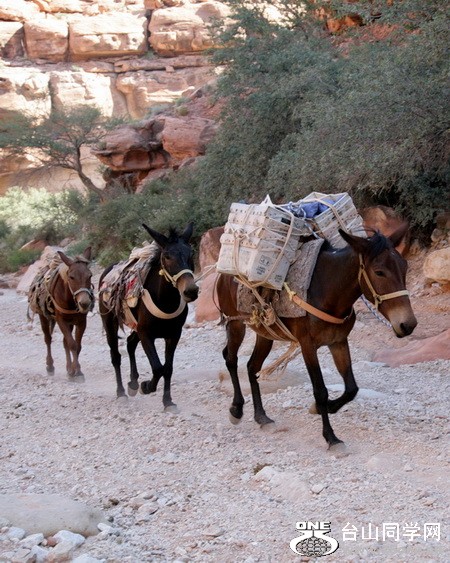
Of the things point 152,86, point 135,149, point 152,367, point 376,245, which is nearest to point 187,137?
point 135,149

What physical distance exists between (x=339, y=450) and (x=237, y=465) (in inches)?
33.0

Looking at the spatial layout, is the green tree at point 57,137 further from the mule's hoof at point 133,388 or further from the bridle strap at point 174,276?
the bridle strap at point 174,276

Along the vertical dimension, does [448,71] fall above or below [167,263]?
above

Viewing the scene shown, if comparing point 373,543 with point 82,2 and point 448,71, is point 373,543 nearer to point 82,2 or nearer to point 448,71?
point 448,71

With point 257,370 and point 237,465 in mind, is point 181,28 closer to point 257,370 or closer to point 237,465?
point 257,370

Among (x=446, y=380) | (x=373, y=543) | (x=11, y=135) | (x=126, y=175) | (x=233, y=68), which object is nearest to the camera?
(x=373, y=543)

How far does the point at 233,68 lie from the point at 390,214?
7558 mm

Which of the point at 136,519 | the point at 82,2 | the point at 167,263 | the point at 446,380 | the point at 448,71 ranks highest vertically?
the point at 82,2

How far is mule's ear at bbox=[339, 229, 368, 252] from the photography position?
5.78 metres

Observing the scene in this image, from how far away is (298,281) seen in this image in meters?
6.30

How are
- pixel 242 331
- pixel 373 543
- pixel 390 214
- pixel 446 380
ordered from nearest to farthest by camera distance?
pixel 373 543 < pixel 242 331 < pixel 446 380 < pixel 390 214

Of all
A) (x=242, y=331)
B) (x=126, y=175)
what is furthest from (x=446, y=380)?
(x=126, y=175)

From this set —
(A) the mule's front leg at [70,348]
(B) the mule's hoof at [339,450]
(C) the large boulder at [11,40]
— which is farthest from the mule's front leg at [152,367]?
(C) the large boulder at [11,40]

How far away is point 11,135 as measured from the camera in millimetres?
30359
